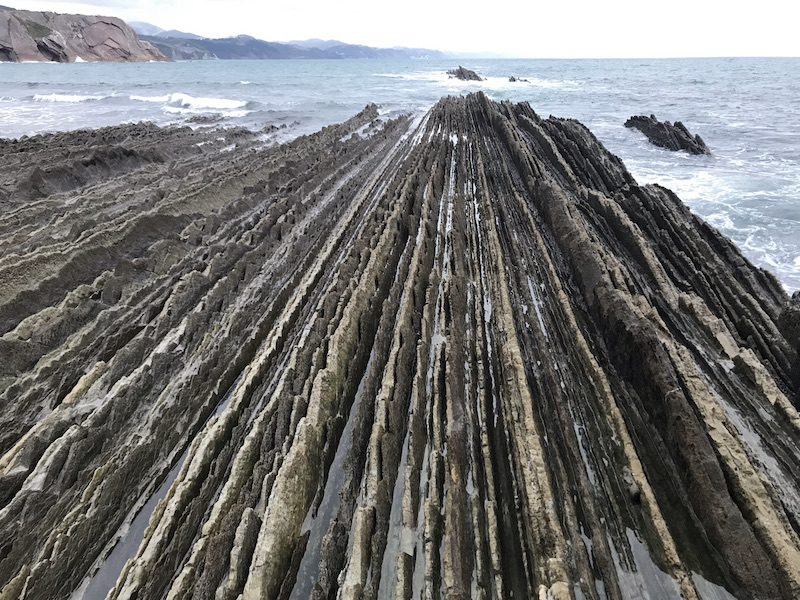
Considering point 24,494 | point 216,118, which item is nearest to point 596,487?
point 24,494

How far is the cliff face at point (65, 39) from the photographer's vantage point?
121625mm

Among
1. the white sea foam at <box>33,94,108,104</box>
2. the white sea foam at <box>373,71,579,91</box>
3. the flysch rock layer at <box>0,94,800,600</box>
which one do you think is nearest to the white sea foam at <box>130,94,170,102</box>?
the white sea foam at <box>33,94,108,104</box>

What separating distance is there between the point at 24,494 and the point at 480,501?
243 inches

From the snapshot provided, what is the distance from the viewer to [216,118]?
33.9 metres

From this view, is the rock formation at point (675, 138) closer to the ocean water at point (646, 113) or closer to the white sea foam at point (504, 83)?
the ocean water at point (646, 113)

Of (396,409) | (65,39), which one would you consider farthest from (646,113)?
(65,39)

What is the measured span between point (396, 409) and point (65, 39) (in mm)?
194037

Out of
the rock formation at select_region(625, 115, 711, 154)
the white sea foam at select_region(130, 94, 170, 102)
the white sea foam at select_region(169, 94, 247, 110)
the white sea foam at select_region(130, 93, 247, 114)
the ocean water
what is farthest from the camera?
the white sea foam at select_region(130, 94, 170, 102)

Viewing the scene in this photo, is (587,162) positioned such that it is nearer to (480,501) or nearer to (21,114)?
(480,501)

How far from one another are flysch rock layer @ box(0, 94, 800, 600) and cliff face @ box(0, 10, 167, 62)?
558ft

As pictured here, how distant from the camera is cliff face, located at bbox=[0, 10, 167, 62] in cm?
12162

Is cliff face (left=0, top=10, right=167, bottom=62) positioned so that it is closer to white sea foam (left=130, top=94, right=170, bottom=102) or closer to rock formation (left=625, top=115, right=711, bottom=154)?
white sea foam (left=130, top=94, right=170, bottom=102)

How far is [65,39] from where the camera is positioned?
444ft

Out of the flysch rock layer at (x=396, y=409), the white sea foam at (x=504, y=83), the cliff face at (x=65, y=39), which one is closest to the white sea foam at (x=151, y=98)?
the white sea foam at (x=504, y=83)
